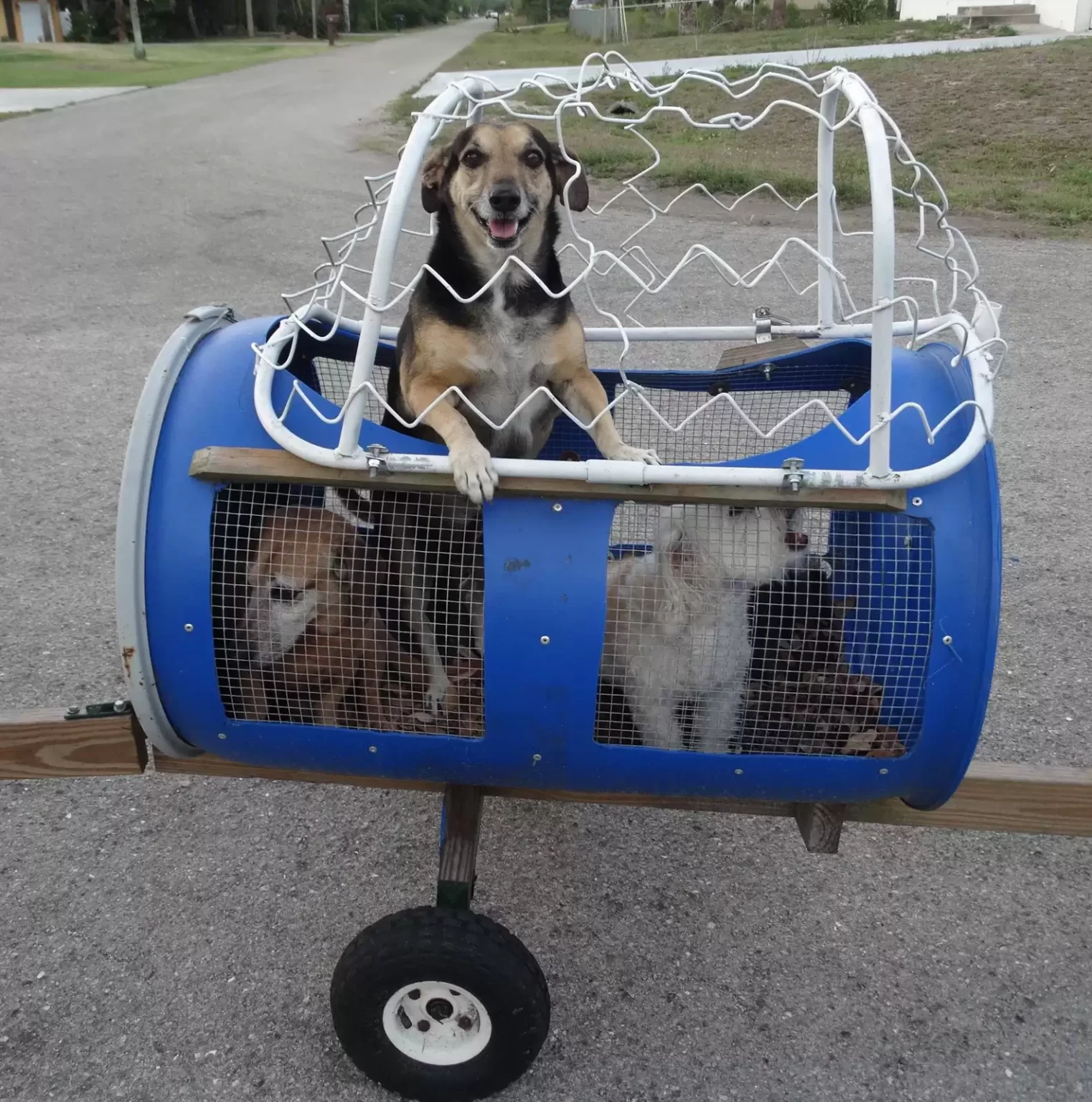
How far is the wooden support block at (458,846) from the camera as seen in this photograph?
220 cm

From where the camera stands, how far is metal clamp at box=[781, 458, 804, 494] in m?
1.83

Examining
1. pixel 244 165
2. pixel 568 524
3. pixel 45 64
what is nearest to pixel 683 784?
pixel 568 524

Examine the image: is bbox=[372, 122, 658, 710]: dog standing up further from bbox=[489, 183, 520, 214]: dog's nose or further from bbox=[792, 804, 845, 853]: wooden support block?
bbox=[792, 804, 845, 853]: wooden support block

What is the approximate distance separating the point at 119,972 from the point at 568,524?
1.62 meters

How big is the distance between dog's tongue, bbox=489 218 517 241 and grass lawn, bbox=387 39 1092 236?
320 inches

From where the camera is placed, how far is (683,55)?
84.0 feet

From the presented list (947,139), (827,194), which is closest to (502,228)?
(827,194)

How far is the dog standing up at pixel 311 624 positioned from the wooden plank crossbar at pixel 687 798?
0.65 ft

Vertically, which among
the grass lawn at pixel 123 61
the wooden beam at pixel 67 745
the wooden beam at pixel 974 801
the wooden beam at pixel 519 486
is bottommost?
the wooden beam at pixel 974 801

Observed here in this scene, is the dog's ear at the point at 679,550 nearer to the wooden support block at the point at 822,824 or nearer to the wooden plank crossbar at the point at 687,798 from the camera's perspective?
the wooden plank crossbar at the point at 687,798

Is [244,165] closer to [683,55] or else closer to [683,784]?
[683,784]

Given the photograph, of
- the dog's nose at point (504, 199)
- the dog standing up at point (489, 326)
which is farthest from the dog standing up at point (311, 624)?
the dog's nose at point (504, 199)

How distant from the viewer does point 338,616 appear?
222 cm

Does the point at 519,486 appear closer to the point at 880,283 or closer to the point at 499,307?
the point at 880,283
